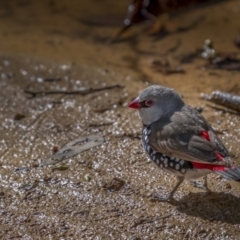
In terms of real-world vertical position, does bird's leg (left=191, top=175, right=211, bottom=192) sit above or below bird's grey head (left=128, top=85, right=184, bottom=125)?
below

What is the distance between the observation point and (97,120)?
19.5ft

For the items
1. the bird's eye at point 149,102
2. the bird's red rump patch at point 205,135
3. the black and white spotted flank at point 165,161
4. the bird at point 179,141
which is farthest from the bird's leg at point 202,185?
the bird's eye at point 149,102

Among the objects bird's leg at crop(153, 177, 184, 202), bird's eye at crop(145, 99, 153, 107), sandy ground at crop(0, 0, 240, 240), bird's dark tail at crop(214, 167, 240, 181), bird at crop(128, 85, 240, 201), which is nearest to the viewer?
bird's dark tail at crop(214, 167, 240, 181)

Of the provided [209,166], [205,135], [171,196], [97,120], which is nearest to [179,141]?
[205,135]

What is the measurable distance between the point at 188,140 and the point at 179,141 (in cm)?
7

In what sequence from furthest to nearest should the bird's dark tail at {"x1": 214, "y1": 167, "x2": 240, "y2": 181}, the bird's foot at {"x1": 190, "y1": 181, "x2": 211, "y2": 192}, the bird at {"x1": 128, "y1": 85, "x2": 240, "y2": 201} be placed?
the bird's foot at {"x1": 190, "y1": 181, "x2": 211, "y2": 192}
the bird at {"x1": 128, "y1": 85, "x2": 240, "y2": 201}
the bird's dark tail at {"x1": 214, "y1": 167, "x2": 240, "y2": 181}

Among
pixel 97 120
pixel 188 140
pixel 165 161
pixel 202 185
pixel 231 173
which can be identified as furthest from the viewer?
pixel 97 120

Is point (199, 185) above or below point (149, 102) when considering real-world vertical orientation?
below

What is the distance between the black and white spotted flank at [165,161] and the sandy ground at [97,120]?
26 centimetres

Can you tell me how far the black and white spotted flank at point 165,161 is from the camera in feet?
14.8

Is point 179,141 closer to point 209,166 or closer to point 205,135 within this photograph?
point 205,135

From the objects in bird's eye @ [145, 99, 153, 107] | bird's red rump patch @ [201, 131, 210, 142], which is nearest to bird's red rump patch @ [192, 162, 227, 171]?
bird's red rump patch @ [201, 131, 210, 142]

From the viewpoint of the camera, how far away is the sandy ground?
14.7 ft

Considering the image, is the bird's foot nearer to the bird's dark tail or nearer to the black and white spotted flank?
the black and white spotted flank
